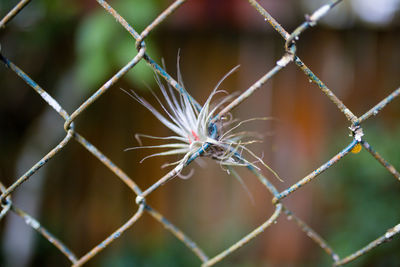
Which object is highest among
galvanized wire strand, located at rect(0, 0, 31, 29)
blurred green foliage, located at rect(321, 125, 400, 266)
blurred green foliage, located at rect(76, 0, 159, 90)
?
blurred green foliage, located at rect(76, 0, 159, 90)

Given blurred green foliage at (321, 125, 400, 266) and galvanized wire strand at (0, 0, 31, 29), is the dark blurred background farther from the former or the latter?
galvanized wire strand at (0, 0, 31, 29)

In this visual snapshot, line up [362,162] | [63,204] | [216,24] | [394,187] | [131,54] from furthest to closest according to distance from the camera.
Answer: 1. [63,204]
2. [216,24]
3. [362,162]
4. [394,187]
5. [131,54]

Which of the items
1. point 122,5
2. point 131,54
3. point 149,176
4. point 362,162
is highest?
point 149,176

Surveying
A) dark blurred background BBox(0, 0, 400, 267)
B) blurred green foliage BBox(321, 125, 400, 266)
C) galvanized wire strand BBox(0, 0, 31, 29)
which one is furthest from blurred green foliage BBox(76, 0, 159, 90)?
blurred green foliage BBox(321, 125, 400, 266)

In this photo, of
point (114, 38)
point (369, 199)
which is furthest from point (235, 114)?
point (114, 38)

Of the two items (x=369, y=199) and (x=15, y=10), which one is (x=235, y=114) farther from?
(x=15, y=10)

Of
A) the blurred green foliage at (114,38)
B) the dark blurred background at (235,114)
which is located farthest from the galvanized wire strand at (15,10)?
the dark blurred background at (235,114)

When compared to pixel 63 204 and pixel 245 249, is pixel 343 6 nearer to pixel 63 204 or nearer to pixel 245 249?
pixel 245 249

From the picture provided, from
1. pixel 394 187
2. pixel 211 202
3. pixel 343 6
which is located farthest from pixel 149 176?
pixel 343 6
